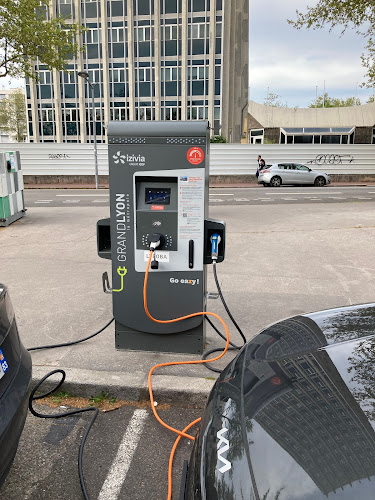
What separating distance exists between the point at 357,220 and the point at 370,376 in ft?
32.2

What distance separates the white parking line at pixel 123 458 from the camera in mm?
2439

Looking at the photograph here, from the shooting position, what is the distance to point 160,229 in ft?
11.7

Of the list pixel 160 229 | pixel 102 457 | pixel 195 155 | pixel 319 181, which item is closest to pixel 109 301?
pixel 160 229

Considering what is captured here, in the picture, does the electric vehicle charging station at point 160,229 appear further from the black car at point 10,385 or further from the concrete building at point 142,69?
the concrete building at point 142,69

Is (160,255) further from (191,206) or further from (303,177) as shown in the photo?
(303,177)

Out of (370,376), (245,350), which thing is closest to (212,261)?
(245,350)

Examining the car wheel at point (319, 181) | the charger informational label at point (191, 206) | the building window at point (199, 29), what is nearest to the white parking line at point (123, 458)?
the charger informational label at point (191, 206)

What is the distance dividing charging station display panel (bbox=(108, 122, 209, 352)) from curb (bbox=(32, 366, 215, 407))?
492 millimetres

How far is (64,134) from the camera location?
49781 millimetres

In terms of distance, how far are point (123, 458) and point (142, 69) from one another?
Result: 163ft

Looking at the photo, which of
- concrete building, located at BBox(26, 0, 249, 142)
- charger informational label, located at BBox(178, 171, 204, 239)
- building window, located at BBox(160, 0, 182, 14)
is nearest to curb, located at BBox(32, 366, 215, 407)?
charger informational label, located at BBox(178, 171, 204, 239)

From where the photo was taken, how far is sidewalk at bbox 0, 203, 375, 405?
354 cm

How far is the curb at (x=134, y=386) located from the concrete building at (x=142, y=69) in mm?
45127

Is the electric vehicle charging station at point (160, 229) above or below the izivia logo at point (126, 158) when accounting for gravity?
below
